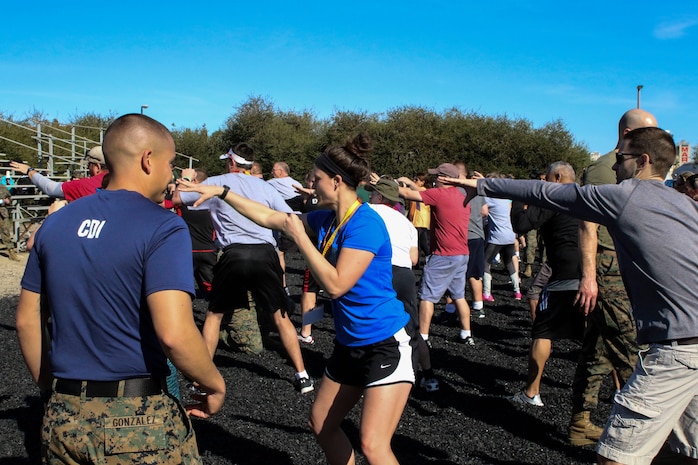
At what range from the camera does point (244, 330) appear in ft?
23.0

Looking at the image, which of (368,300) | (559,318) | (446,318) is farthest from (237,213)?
(446,318)

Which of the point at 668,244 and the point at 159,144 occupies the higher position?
the point at 159,144

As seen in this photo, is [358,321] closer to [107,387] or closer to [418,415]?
[107,387]

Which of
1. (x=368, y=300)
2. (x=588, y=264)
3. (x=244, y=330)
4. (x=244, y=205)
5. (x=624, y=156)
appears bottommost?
(x=244, y=330)

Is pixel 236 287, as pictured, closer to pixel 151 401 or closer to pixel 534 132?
pixel 151 401

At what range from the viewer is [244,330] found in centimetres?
702

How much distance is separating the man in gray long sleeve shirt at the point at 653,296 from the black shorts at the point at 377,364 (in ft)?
3.29

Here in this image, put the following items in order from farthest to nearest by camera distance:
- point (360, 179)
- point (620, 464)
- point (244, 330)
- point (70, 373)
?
point (244, 330) → point (360, 179) → point (620, 464) → point (70, 373)

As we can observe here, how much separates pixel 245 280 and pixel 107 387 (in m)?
3.72

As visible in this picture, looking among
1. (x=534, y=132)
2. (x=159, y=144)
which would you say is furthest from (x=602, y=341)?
(x=534, y=132)

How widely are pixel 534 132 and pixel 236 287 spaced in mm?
22565

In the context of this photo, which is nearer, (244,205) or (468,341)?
(244,205)

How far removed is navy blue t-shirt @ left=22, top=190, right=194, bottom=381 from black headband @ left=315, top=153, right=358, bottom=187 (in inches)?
48.6

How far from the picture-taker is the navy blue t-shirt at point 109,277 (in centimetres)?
208
